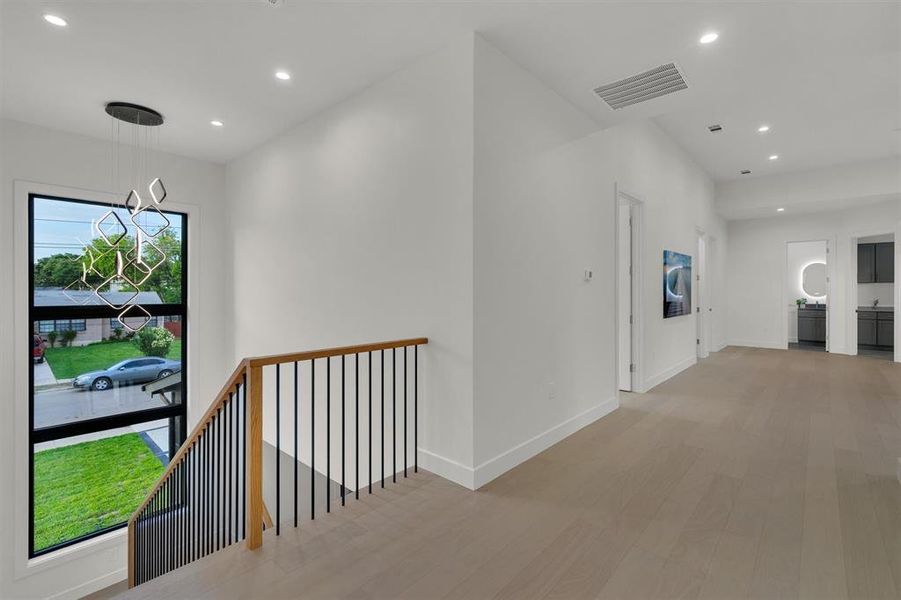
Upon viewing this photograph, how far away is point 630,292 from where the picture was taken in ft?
→ 16.3

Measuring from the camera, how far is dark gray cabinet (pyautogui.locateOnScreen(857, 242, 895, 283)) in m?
8.77

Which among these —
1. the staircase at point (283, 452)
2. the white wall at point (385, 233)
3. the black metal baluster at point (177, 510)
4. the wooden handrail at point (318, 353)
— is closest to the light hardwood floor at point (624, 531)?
the staircase at point (283, 452)

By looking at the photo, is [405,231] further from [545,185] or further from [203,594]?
[203,594]

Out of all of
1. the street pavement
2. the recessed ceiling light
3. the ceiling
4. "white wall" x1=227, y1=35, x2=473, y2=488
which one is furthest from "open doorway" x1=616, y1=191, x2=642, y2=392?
the street pavement

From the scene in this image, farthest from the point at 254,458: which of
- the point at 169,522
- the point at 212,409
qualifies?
the point at 169,522

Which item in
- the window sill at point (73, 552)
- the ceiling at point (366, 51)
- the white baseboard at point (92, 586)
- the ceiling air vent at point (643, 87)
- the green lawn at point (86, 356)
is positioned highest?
the ceiling at point (366, 51)

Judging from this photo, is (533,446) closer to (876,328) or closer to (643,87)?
(643,87)

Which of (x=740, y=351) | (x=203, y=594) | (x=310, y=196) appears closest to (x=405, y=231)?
(x=310, y=196)

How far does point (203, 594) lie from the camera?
178 centimetres

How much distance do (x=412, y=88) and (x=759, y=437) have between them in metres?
4.09

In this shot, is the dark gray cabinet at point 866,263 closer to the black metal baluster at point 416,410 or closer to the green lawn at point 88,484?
the black metal baluster at point 416,410

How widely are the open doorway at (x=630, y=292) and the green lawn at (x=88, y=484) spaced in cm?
609

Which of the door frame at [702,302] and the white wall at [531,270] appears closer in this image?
the white wall at [531,270]

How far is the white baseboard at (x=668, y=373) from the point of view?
201 inches
